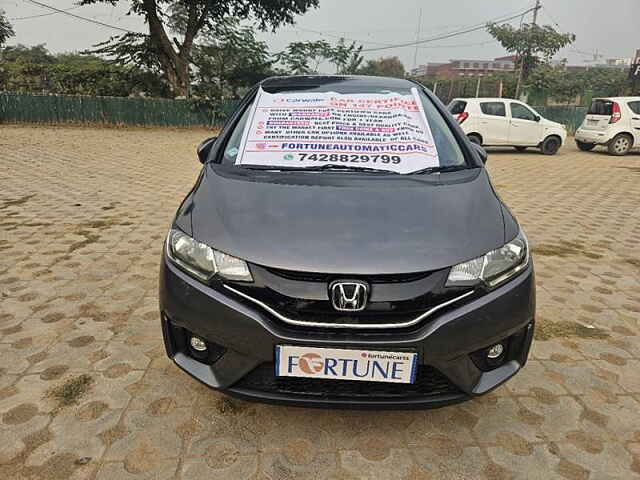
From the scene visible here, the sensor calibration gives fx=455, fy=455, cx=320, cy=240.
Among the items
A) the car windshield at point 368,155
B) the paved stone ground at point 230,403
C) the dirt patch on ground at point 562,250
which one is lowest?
the paved stone ground at point 230,403

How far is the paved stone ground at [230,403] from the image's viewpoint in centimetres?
173

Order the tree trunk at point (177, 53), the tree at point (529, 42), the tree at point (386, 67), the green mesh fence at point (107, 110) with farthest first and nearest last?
1. the tree at point (386, 67)
2. the tree at point (529, 42)
3. the tree trunk at point (177, 53)
4. the green mesh fence at point (107, 110)

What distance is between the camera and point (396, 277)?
152 cm

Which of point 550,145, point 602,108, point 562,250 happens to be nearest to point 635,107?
point 602,108

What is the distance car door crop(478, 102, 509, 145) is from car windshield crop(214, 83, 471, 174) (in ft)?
31.1

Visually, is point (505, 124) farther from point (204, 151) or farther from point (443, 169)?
point (204, 151)

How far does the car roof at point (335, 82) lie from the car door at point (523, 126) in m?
10.00

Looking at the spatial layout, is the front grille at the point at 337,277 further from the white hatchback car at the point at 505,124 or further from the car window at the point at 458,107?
the car window at the point at 458,107

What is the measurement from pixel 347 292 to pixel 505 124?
11.6 metres

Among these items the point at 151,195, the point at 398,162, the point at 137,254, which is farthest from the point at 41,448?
the point at 151,195

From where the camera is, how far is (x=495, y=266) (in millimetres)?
1667

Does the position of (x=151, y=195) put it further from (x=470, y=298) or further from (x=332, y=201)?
(x=470, y=298)

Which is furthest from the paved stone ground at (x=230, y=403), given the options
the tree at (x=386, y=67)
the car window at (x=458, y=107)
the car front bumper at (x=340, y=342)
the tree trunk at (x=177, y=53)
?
the tree at (x=386, y=67)

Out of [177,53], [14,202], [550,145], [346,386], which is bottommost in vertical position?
[14,202]
